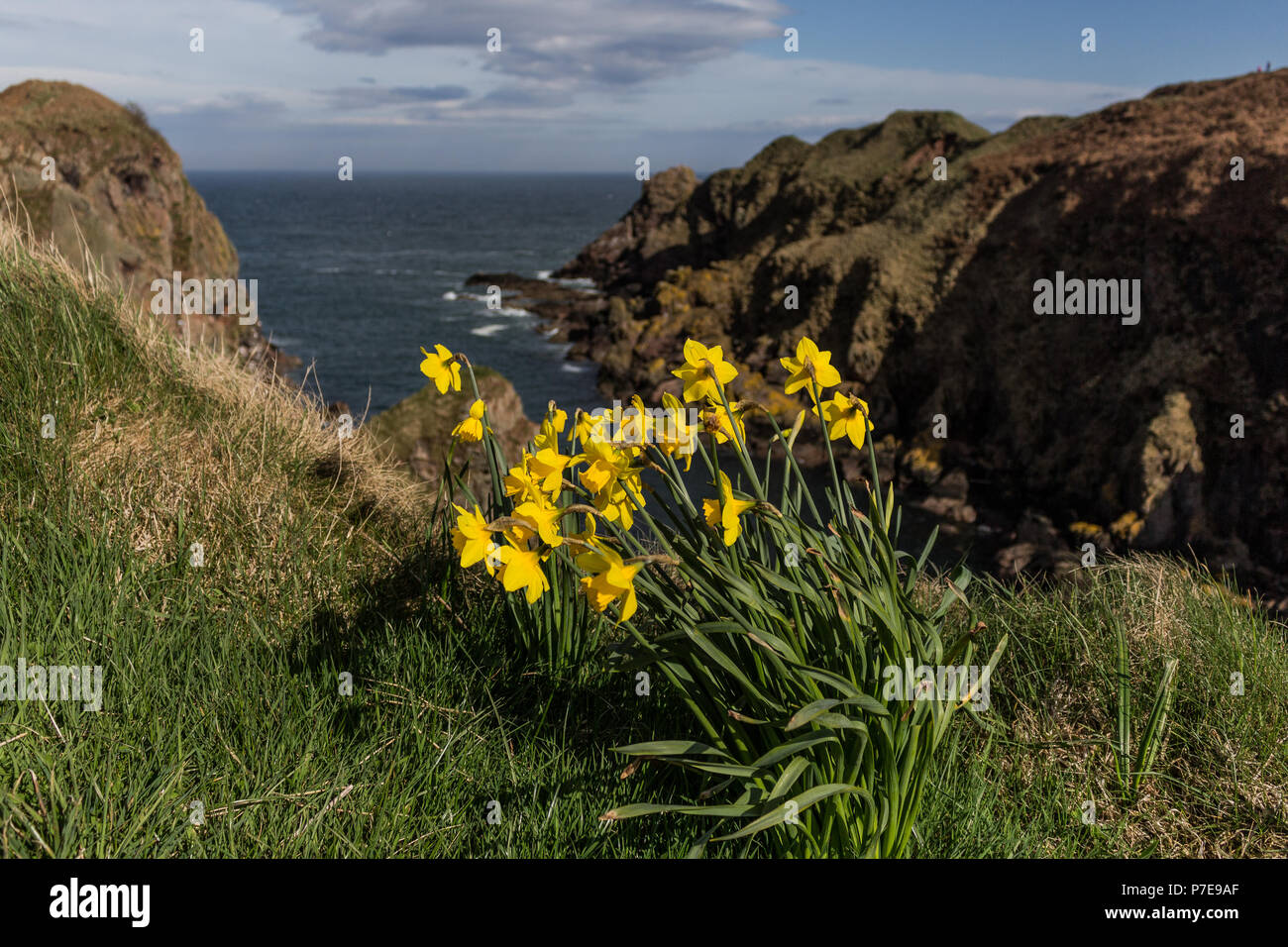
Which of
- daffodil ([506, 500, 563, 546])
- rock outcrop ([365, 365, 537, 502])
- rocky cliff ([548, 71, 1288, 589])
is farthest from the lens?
rocky cliff ([548, 71, 1288, 589])

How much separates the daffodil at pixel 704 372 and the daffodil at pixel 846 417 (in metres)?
0.31

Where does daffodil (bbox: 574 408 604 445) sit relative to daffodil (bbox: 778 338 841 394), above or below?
below

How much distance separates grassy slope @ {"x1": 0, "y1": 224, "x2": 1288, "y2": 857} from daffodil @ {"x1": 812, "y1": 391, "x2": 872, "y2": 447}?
36.5 inches

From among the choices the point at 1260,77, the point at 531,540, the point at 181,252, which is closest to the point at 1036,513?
the point at 531,540

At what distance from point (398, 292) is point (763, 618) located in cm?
5958

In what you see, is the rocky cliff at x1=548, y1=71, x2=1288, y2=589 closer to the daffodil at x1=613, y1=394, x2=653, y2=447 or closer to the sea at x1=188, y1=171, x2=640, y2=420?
the sea at x1=188, y1=171, x2=640, y2=420

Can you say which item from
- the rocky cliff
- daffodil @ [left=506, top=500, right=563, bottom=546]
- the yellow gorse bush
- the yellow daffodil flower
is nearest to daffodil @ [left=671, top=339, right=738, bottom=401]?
the yellow gorse bush

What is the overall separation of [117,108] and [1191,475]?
168 ft

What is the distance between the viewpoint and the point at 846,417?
2311 mm

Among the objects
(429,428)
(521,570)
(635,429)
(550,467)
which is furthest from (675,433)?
(429,428)

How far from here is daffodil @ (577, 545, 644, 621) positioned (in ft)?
5.62

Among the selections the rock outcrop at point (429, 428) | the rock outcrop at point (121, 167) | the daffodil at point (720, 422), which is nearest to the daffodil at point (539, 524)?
the daffodil at point (720, 422)

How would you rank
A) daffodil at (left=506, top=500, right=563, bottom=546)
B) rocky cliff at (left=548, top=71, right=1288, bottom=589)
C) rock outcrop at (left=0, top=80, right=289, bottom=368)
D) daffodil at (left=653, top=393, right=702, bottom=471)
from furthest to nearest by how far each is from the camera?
rock outcrop at (left=0, top=80, right=289, bottom=368), rocky cliff at (left=548, top=71, right=1288, bottom=589), daffodil at (left=653, top=393, right=702, bottom=471), daffodil at (left=506, top=500, right=563, bottom=546)

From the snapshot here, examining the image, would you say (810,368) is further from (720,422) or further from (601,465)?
(601,465)
